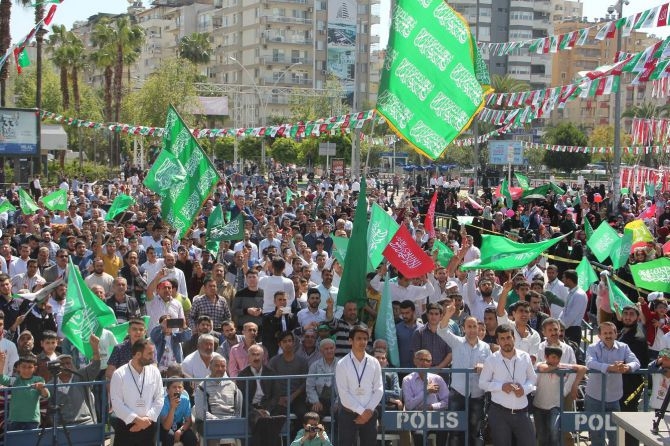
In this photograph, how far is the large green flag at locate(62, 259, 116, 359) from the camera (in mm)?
9469

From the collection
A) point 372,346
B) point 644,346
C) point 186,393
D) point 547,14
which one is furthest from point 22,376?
point 547,14

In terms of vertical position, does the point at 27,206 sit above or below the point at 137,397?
above

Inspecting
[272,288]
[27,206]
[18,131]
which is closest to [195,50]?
[18,131]

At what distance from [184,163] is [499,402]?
24.0 ft

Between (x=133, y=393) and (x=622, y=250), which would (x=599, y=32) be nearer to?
(x=622, y=250)

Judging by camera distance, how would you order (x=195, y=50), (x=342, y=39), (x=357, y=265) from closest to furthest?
(x=357, y=265), (x=195, y=50), (x=342, y=39)

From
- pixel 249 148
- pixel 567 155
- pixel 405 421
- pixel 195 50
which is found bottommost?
pixel 405 421

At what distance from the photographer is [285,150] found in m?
73.3

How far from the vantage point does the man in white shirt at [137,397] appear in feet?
27.0

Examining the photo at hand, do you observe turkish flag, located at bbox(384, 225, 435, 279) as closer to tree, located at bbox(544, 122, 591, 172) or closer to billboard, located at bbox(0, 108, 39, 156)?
billboard, located at bbox(0, 108, 39, 156)

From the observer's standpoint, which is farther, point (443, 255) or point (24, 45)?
point (24, 45)

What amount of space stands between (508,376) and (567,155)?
7604cm

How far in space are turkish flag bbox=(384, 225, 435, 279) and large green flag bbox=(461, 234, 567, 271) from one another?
0.74 metres

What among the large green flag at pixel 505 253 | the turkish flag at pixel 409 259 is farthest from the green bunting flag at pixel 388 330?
the large green flag at pixel 505 253
